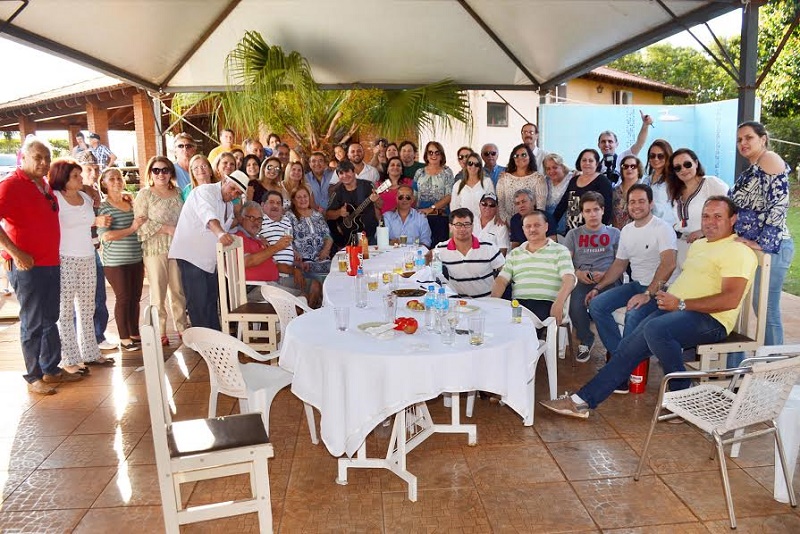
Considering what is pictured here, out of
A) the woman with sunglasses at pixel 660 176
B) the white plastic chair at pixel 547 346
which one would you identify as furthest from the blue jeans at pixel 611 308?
the woman with sunglasses at pixel 660 176

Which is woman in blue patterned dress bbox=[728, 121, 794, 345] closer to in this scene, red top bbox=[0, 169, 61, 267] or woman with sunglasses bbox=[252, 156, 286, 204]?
woman with sunglasses bbox=[252, 156, 286, 204]

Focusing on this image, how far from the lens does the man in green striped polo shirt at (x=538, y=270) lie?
15.3ft

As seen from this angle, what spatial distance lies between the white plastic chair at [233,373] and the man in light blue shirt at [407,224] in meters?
3.09

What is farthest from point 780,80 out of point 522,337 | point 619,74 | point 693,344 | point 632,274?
point 522,337

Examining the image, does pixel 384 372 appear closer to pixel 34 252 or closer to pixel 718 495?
pixel 718 495

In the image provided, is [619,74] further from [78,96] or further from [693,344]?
[693,344]

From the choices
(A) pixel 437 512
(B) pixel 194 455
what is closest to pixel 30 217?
(B) pixel 194 455

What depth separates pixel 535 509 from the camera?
3.02 m

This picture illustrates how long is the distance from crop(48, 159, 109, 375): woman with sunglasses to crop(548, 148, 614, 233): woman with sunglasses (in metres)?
4.10

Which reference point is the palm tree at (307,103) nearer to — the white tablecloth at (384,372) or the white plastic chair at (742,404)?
the white tablecloth at (384,372)

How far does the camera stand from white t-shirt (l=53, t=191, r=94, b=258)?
4.75 meters

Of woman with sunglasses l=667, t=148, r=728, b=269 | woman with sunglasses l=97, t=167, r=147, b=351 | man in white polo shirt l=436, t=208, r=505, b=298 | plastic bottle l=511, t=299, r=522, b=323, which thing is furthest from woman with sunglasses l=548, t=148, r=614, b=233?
woman with sunglasses l=97, t=167, r=147, b=351

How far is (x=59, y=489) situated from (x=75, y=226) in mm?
2204

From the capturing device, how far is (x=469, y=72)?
329 inches
